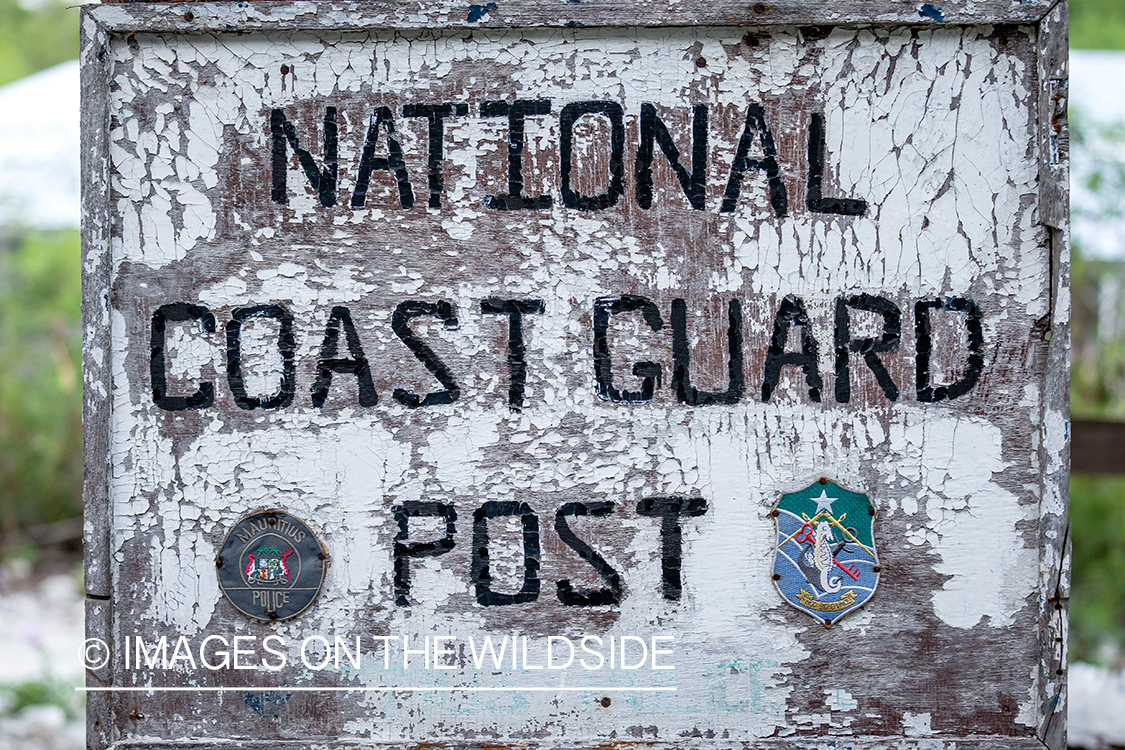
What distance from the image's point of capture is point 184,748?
1.27 metres

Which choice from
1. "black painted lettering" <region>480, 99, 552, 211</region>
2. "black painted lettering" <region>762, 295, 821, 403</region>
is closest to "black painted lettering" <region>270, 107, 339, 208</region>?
"black painted lettering" <region>480, 99, 552, 211</region>

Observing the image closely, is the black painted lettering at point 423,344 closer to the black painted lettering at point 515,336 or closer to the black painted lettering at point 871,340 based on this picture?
the black painted lettering at point 515,336

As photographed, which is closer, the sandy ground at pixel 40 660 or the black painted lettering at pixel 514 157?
the black painted lettering at pixel 514 157

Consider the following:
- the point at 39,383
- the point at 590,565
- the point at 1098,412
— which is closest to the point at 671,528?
the point at 590,565

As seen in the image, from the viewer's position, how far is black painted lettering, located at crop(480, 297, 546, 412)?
49.9 inches

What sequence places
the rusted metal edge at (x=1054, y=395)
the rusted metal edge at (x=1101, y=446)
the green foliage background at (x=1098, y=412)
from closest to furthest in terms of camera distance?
the rusted metal edge at (x=1054, y=395)
the rusted metal edge at (x=1101, y=446)
the green foliage background at (x=1098, y=412)

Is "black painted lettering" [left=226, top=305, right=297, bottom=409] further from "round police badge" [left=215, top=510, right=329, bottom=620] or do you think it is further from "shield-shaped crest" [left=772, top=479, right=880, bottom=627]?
"shield-shaped crest" [left=772, top=479, right=880, bottom=627]

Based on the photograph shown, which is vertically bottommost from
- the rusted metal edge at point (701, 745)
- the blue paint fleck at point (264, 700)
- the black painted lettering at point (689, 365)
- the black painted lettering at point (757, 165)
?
the rusted metal edge at point (701, 745)

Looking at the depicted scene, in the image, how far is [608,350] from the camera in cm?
127

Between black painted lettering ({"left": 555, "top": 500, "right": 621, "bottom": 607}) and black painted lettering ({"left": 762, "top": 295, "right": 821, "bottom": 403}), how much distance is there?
307 millimetres

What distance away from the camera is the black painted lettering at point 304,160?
1269 millimetres

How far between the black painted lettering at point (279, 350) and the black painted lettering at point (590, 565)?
0.45m

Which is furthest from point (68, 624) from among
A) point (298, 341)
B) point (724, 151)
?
point (724, 151)

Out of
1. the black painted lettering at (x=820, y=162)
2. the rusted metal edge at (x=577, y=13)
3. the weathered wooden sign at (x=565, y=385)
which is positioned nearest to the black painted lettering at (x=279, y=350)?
the weathered wooden sign at (x=565, y=385)
